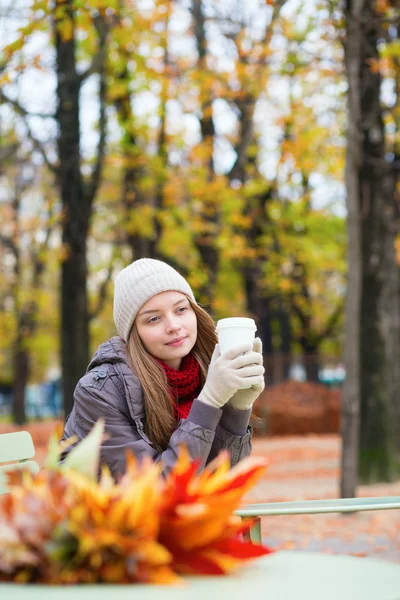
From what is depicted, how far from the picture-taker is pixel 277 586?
1485 millimetres


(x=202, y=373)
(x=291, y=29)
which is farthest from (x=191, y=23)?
(x=202, y=373)

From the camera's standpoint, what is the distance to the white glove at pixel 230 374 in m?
2.68

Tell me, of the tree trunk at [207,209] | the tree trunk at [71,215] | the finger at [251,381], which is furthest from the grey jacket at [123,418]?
the tree trunk at [207,209]

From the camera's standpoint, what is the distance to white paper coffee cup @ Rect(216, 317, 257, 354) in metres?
2.74

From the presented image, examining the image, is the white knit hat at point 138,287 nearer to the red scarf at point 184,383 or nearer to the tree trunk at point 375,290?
the red scarf at point 184,383

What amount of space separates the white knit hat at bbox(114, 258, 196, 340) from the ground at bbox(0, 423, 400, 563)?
14.2 feet

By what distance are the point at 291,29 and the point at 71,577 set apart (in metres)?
12.6

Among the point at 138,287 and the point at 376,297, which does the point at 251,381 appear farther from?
the point at 376,297

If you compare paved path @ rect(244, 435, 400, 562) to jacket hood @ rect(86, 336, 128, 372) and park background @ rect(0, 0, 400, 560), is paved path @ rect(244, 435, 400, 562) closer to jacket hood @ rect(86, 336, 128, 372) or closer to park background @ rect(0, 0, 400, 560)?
park background @ rect(0, 0, 400, 560)

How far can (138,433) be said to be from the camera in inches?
115

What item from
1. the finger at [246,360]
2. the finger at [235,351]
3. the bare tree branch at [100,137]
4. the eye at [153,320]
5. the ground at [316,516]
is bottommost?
the ground at [316,516]

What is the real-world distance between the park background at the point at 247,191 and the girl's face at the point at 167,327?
949 millimetres

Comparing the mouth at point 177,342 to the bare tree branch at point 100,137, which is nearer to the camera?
the mouth at point 177,342

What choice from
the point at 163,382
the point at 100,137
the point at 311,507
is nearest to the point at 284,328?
the point at 100,137
